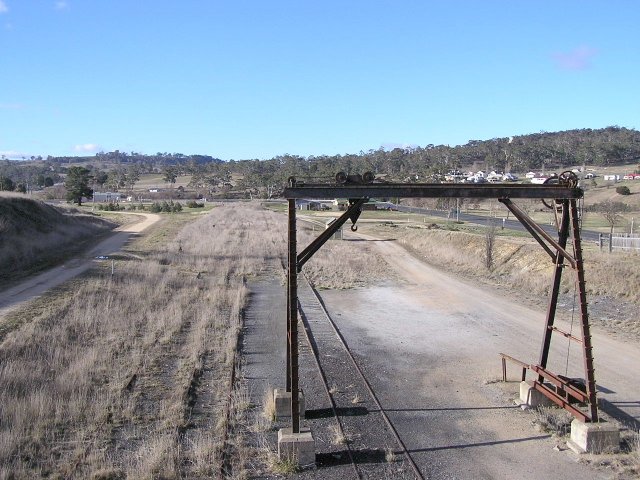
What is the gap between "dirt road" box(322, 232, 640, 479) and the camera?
948 cm

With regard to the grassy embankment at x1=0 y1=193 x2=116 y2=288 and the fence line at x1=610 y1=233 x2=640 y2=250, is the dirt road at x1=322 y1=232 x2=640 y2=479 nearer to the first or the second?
the fence line at x1=610 y1=233 x2=640 y2=250

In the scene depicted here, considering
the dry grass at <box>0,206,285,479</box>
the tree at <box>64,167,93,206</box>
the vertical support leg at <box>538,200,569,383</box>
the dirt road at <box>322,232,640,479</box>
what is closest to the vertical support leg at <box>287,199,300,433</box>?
the dry grass at <box>0,206,285,479</box>

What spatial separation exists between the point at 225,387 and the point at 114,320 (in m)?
6.86

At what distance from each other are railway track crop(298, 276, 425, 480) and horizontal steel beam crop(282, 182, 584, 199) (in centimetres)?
388

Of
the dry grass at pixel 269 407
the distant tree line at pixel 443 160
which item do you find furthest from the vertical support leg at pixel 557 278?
the distant tree line at pixel 443 160

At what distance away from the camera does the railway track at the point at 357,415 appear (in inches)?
353

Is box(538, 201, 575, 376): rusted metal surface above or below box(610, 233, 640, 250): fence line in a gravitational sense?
above

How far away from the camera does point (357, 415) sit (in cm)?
1113

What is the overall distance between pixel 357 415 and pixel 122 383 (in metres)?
4.81

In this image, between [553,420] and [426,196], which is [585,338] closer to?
[553,420]

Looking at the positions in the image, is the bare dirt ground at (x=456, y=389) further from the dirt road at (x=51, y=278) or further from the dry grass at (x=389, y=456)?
the dirt road at (x=51, y=278)

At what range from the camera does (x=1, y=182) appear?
75.4 m

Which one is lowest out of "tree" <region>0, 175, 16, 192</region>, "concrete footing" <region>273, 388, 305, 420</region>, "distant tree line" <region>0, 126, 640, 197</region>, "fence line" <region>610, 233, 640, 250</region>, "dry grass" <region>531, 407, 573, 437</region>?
"dry grass" <region>531, 407, 573, 437</region>

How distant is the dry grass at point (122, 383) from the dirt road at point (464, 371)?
10.8 feet
